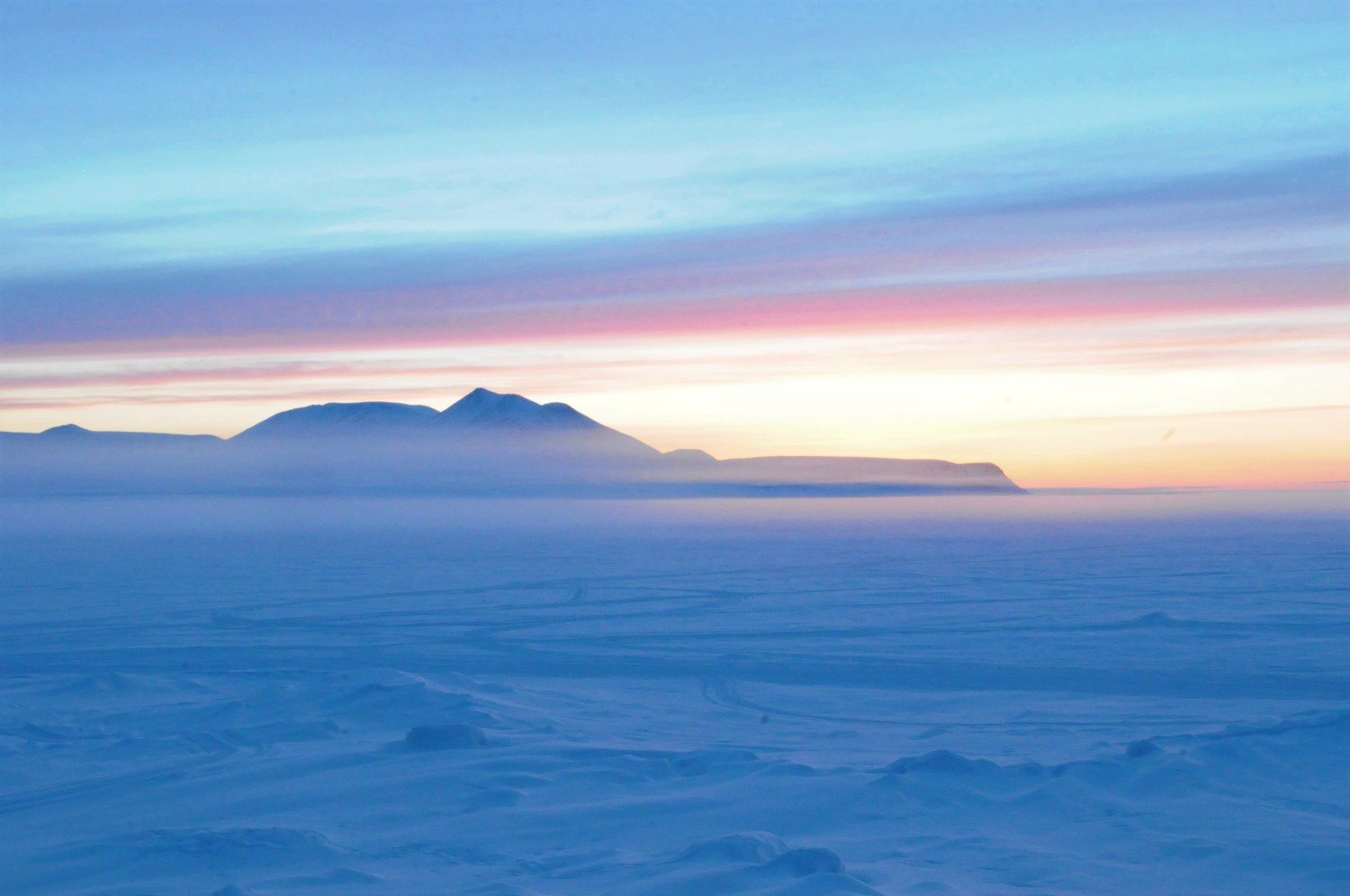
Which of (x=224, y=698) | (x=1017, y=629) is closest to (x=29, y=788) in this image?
(x=224, y=698)

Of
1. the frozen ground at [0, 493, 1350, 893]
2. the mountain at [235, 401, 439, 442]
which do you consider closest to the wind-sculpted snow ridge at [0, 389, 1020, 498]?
the mountain at [235, 401, 439, 442]

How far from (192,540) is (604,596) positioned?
2423 centimetres

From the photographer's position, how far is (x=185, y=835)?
545 cm

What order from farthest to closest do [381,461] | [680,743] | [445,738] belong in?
[381,461] < [680,743] < [445,738]

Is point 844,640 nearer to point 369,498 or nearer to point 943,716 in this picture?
point 943,716

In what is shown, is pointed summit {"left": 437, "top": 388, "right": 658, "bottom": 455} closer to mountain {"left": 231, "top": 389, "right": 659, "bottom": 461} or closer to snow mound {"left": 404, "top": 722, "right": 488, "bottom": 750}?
mountain {"left": 231, "top": 389, "right": 659, "bottom": 461}

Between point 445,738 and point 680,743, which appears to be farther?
point 680,743

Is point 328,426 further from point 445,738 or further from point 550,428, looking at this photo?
point 445,738

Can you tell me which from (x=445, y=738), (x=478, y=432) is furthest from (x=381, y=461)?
(x=445, y=738)

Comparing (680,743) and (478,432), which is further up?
(478,432)

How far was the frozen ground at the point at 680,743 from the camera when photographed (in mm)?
5188

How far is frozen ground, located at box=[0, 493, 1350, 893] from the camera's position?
204 inches

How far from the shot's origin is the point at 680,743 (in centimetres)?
742

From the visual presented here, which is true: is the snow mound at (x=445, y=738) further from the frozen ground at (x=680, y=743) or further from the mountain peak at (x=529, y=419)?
the mountain peak at (x=529, y=419)
